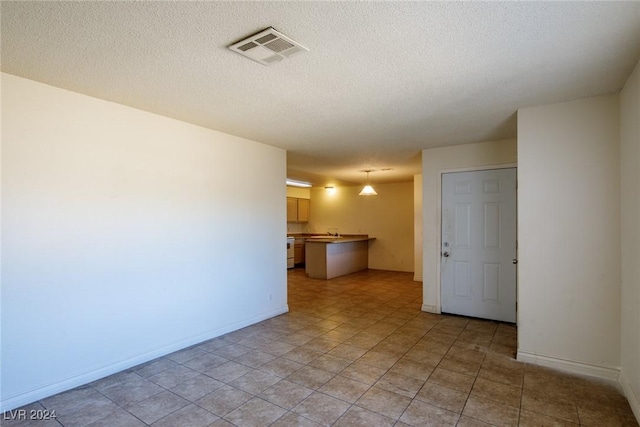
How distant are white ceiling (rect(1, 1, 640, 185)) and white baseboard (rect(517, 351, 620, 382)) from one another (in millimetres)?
2464

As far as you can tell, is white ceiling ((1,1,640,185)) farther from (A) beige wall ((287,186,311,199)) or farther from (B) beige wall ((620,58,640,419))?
(A) beige wall ((287,186,311,199))

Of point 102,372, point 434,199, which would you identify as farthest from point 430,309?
point 102,372

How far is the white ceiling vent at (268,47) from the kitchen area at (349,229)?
18.9 feet

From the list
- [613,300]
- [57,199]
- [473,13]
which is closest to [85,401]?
[57,199]

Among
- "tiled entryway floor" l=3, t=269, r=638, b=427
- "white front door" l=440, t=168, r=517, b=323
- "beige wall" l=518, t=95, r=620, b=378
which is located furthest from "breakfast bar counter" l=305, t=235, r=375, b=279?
"beige wall" l=518, t=95, r=620, b=378

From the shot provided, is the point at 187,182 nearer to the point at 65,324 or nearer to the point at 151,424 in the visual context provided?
the point at 65,324

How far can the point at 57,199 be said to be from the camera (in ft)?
8.83

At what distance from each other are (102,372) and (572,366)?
4346mm

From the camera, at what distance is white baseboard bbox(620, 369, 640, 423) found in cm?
232

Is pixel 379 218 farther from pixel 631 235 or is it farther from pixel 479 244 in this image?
pixel 631 235

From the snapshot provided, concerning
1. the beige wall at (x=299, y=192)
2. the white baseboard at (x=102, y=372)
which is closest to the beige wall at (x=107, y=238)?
the white baseboard at (x=102, y=372)

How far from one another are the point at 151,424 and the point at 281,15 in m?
2.79

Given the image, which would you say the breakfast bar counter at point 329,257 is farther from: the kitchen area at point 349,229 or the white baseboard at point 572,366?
the white baseboard at point 572,366

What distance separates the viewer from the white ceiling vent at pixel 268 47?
1.92m
